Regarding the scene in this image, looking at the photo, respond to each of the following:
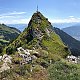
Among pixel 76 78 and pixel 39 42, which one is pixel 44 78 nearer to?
pixel 76 78

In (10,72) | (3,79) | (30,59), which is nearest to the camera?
(3,79)

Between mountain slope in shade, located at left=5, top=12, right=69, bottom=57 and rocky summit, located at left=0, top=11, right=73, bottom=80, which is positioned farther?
mountain slope in shade, located at left=5, top=12, right=69, bottom=57

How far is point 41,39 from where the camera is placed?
324 ft

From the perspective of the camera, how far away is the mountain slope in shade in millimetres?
91250

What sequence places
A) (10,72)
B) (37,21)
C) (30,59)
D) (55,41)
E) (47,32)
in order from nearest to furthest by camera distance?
(10,72) < (30,59) < (55,41) < (47,32) < (37,21)

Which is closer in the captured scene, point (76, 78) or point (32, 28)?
point (76, 78)

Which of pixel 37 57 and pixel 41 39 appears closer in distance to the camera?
pixel 37 57

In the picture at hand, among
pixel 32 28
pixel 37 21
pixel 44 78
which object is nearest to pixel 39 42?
pixel 32 28

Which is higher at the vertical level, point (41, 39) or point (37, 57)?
point (41, 39)

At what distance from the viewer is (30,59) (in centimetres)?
6856

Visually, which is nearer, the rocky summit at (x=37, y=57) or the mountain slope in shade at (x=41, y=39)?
the rocky summit at (x=37, y=57)

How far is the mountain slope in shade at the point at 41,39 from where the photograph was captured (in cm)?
9125

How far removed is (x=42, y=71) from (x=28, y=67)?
3.26 m

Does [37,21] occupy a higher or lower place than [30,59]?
higher
